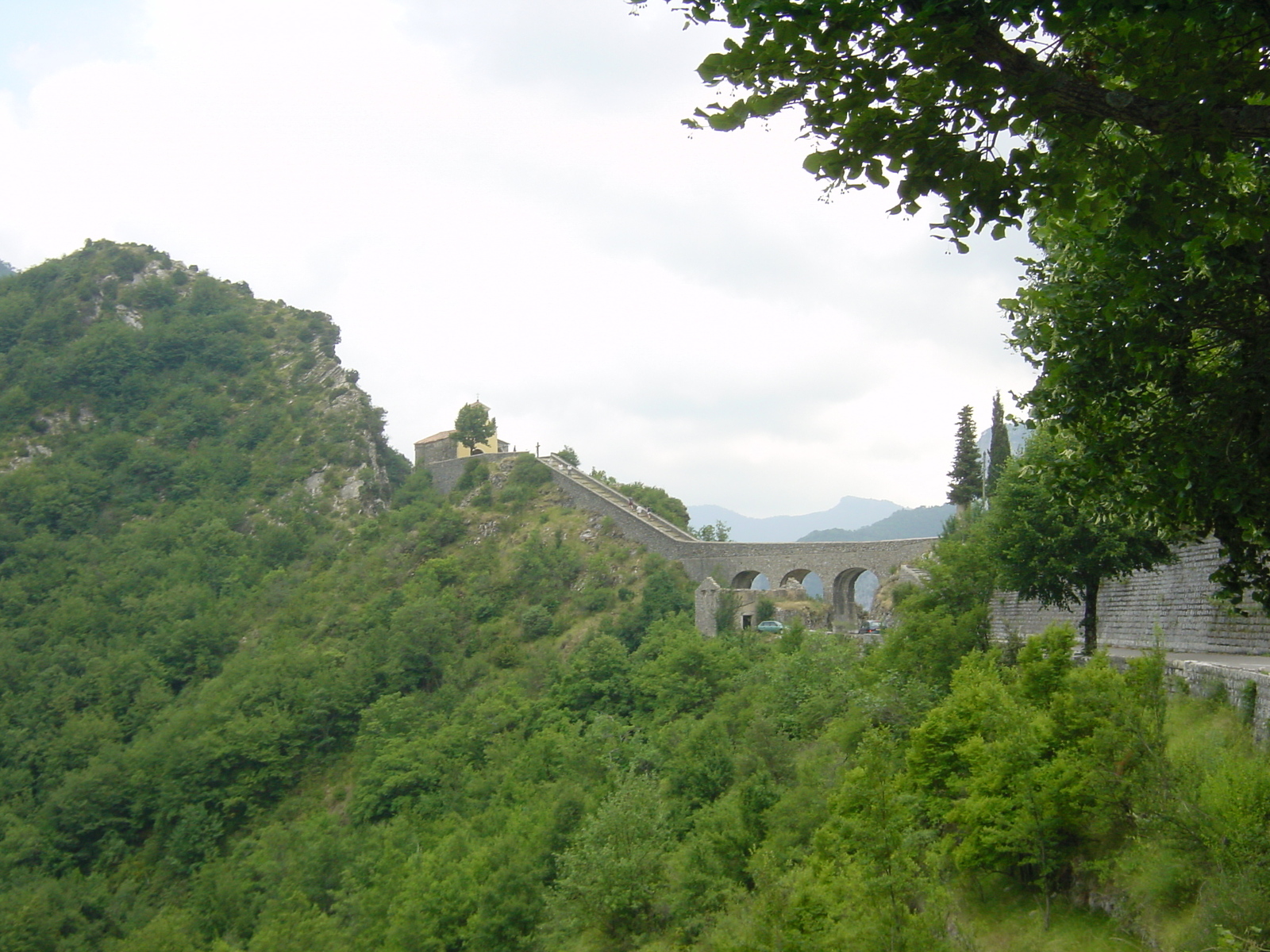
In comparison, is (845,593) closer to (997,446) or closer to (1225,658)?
(997,446)

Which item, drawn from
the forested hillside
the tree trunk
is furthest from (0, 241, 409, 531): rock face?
the tree trunk

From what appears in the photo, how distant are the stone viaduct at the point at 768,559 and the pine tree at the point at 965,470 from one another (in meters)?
4.17

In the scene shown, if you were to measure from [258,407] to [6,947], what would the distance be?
36.3 m

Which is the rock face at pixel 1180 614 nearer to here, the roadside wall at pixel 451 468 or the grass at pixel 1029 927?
the grass at pixel 1029 927

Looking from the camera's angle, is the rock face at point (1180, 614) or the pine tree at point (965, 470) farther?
the pine tree at point (965, 470)

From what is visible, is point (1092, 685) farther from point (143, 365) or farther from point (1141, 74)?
point (143, 365)

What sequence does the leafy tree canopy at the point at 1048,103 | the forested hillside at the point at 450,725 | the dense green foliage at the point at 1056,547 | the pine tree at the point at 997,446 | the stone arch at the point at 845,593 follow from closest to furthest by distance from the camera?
1. the leafy tree canopy at the point at 1048,103
2. the forested hillside at the point at 450,725
3. the dense green foliage at the point at 1056,547
4. the pine tree at the point at 997,446
5. the stone arch at the point at 845,593

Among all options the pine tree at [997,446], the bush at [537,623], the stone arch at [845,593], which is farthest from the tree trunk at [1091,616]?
the bush at [537,623]

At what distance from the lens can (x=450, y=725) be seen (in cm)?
3534

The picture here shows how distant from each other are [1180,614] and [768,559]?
69.7ft

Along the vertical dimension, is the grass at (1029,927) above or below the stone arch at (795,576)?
below

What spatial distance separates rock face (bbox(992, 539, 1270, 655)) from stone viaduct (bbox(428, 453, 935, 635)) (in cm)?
1274

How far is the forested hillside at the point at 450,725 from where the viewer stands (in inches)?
410

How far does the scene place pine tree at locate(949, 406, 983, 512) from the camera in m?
37.2
